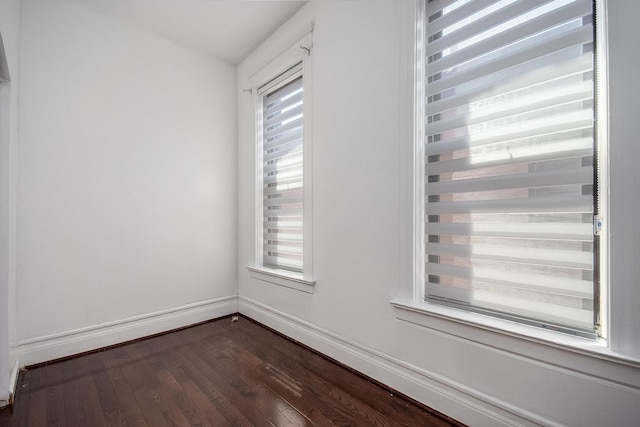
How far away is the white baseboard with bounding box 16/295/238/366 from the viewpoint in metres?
2.20

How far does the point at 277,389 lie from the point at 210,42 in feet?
10.6

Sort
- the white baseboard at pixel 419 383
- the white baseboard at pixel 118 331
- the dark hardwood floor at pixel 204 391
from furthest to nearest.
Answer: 1. the white baseboard at pixel 118 331
2. the dark hardwood floor at pixel 204 391
3. the white baseboard at pixel 419 383

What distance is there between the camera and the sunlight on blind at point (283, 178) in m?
2.79

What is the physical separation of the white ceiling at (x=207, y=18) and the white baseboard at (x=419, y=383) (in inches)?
109

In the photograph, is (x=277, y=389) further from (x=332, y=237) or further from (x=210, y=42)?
(x=210, y=42)

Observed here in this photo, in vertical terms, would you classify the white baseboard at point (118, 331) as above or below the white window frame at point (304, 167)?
below

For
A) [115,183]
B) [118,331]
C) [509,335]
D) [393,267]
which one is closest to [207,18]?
[115,183]

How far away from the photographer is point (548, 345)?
127cm

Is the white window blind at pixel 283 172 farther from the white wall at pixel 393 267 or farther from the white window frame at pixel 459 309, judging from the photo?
the white window frame at pixel 459 309

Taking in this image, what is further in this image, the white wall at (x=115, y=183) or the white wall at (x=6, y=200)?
the white wall at (x=115, y=183)

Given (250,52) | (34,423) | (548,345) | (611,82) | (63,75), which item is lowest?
(34,423)

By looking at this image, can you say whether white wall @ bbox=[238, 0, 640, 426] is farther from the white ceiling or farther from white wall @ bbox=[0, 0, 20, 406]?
white wall @ bbox=[0, 0, 20, 406]

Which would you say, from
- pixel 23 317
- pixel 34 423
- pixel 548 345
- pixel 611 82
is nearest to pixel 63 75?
pixel 23 317

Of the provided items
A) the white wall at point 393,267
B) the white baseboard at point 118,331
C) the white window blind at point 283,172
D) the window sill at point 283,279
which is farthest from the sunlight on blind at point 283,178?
the white baseboard at point 118,331
